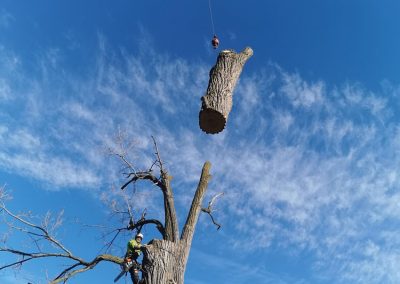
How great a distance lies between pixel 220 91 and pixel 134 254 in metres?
3.03

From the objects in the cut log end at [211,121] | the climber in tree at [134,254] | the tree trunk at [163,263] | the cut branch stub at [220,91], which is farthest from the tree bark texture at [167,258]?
the cut branch stub at [220,91]

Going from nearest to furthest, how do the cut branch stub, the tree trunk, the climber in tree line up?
the tree trunk, the cut branch stub, the climber in tree

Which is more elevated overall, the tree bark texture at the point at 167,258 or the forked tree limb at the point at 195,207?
the forked tree limb at the point at 195,207

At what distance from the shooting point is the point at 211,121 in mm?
6488

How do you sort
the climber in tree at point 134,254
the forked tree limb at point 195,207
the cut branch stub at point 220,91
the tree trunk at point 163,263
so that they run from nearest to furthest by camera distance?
1. the tree trunk at point 163,263
2. the cut branch stub at point 220,91
3. the climber in tree at point 134,254
4. the forked tree limb at point 195,207

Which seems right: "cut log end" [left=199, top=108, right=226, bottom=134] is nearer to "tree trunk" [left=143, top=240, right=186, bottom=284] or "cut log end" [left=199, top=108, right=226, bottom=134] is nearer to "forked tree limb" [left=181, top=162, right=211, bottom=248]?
"forked tree limb" [left=181, top=162, right=211, bottom=248]

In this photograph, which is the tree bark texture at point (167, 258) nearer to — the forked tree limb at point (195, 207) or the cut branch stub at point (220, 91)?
the forked tree limb at point (195, 207)

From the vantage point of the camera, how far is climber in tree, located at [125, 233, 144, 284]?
647 cm

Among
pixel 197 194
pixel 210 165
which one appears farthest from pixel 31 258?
pixel 210 165

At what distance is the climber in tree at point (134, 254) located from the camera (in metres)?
6.47

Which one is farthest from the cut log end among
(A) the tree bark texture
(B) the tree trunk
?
(B) the tree trunk

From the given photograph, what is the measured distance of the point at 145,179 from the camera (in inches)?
295

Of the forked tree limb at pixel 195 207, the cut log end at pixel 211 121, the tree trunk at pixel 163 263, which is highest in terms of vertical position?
the cut log end at pixel 211 121

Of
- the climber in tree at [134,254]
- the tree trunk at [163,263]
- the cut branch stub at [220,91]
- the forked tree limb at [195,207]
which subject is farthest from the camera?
the forked tree limb at [195,207]
